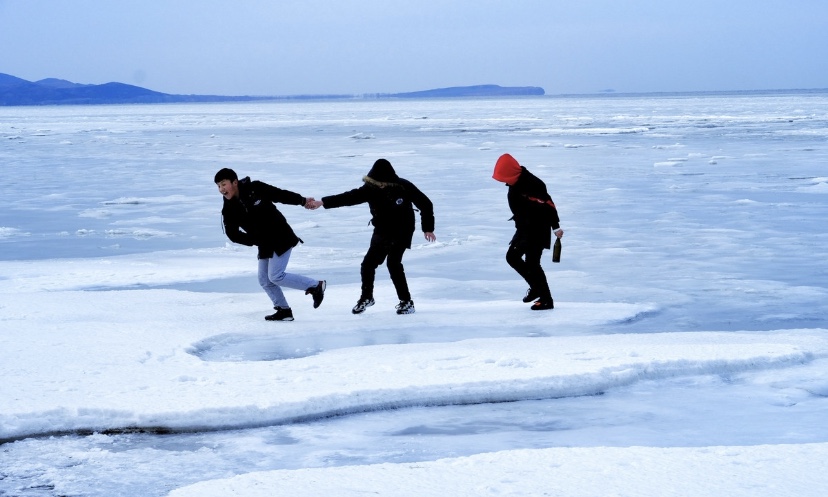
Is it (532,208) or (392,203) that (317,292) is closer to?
(392,203)

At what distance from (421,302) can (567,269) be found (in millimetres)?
1975

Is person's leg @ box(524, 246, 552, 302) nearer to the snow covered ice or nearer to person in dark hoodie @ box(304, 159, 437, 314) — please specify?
the snow covered ice

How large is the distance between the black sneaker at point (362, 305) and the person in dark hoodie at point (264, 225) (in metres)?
0.47

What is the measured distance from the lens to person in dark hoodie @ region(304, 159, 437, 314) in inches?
270

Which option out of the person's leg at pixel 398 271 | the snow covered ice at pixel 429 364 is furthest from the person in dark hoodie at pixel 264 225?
the person's leg at pixel 398 271

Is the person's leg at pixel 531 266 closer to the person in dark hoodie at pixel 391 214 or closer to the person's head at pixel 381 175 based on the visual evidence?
the person in dark hoodie at pixel 391 214

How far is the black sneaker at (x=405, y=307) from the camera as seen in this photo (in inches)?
272

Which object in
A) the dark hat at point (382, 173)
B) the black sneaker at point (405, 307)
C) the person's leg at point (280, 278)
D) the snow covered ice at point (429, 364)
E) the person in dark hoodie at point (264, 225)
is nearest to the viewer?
the snow covered ice at point (429, 364)

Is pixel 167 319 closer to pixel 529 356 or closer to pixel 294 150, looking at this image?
pixel 529 356

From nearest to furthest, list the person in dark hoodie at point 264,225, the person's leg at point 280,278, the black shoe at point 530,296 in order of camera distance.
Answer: the person in dark hoodie at point 264,225 < the person's leg at point 280,278 < the black shoe at point 530,296

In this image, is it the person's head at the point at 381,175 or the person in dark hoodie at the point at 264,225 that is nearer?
the person in dark hoodie at the point at 264,225

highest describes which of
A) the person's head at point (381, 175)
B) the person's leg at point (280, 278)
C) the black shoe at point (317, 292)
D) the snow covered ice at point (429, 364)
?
the person's head at point (381, 175)

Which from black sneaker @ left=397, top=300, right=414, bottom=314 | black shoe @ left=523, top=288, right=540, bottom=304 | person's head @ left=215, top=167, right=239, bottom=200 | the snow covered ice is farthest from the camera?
black shoe @ left=523, top=288, right=540, bottom=304

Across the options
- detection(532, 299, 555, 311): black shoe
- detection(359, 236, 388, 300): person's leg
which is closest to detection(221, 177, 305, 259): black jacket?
detection(359, 236, 388, 300): person's leg
